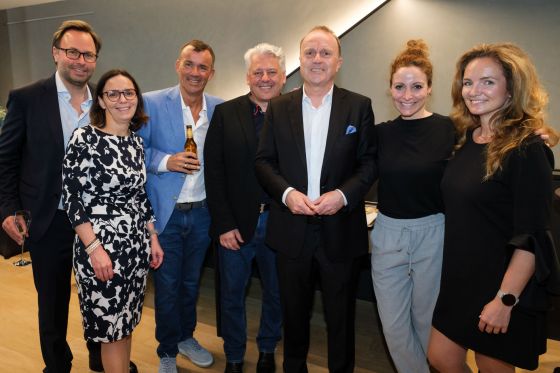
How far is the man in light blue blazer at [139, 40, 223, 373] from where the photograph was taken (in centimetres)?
251

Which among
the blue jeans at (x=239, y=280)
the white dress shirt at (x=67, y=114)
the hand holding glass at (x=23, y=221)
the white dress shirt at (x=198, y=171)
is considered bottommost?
the blue jeans at (x=239, y=280)

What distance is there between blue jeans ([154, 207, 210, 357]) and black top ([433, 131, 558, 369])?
135 centimetres

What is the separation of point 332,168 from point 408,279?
0.60 metres

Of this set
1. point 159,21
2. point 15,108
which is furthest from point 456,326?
point 159,21

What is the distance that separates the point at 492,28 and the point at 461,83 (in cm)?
162

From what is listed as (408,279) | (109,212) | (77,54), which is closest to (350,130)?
(408,279)

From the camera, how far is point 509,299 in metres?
1.64

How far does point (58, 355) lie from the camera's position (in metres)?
2.48

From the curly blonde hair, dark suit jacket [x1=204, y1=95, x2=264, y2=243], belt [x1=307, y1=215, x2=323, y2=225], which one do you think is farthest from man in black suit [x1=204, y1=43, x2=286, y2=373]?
the curly blonde hair

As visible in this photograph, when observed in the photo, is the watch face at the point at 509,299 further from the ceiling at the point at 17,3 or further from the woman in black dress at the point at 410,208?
the ceiling at the point at 17,3

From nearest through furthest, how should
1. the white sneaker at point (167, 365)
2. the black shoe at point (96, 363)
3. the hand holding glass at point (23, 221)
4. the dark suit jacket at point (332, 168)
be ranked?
the dark suit jacket at point (332, 168), the hand holding glass at point (23, 221), the white sneaker at point (167, 365), the black shoe at point (96, 363)

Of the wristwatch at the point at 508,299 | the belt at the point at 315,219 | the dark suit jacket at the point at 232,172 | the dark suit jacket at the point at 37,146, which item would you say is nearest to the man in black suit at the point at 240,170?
the dark suit jacket at the point at 232,172

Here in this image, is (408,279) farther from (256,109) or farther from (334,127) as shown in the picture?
(256,109)

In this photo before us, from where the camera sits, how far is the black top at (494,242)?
1.57 meters
